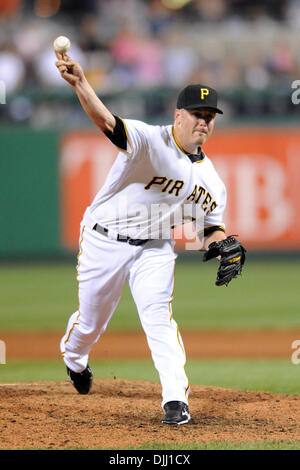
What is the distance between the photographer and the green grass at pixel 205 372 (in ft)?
18.7

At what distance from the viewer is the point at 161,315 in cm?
435

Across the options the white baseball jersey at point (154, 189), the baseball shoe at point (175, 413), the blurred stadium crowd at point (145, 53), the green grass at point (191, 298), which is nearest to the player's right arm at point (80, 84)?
the white baseball jersey at point (154, 189)

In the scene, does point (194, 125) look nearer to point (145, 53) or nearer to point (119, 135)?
point (119, 135)

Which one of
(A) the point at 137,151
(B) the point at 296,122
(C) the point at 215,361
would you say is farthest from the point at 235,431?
(B) the point at 296,122

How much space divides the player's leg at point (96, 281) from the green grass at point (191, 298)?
3603 mm

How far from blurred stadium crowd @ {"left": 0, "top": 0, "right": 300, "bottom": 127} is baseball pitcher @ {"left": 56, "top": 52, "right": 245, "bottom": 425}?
8063 mm

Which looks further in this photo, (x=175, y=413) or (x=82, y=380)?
(x=82, y=380)

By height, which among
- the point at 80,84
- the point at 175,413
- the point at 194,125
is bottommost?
the point at 175,413

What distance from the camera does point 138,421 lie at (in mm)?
4289

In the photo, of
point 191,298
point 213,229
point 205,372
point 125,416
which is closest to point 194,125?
point 213,229

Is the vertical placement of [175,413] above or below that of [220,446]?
above

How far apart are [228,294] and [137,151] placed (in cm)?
694

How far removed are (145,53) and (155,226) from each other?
361 inches
